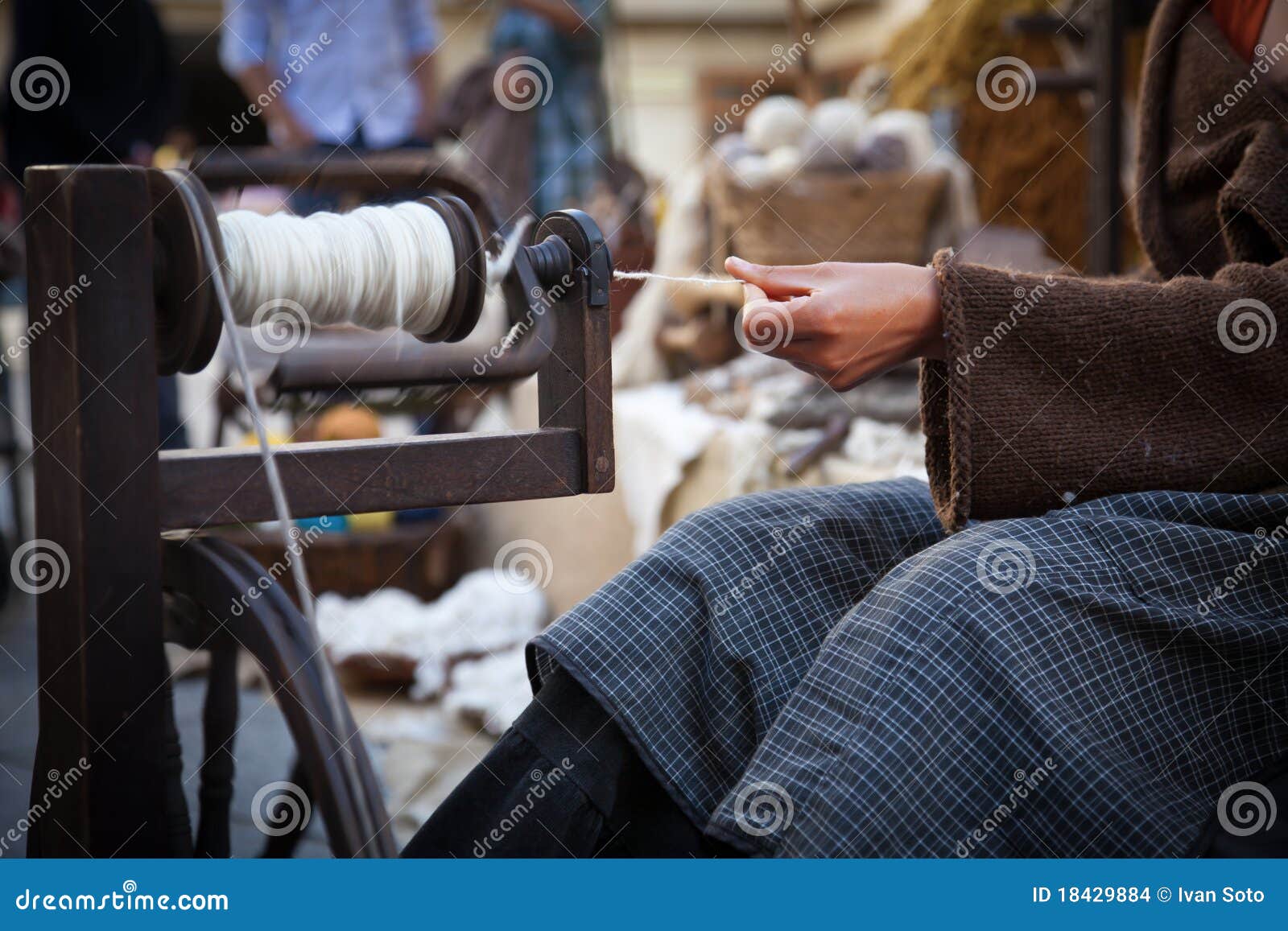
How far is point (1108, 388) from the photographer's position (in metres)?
0.96


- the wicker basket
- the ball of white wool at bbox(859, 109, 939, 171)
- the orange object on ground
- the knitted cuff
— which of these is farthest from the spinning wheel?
the ball of white wool at bbox(859, 109, 939, 171)

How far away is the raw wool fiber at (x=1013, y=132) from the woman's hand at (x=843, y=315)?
2735 mm

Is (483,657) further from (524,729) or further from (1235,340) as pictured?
(1235,340)

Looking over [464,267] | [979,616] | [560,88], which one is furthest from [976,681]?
[560,88]

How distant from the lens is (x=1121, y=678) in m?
0.85

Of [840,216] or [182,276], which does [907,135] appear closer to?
[840,216]

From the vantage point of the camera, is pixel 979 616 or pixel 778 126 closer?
pixel 979 616

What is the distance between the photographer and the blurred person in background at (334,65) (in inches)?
131

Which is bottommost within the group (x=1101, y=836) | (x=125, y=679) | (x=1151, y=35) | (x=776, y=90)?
(x=1101, y=836)

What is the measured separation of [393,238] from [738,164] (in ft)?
6.96

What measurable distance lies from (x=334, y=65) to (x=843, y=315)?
2832 mm

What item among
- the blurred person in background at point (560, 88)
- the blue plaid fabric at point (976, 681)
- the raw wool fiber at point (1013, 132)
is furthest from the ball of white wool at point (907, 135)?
the blue plaid fabric at point (976, 681)

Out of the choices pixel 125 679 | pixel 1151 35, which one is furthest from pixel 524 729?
pixel 1151 35

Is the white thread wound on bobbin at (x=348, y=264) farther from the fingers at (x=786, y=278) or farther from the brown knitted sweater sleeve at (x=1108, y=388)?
the brown knitted sweater sleeve at (x=1108, y=388)
